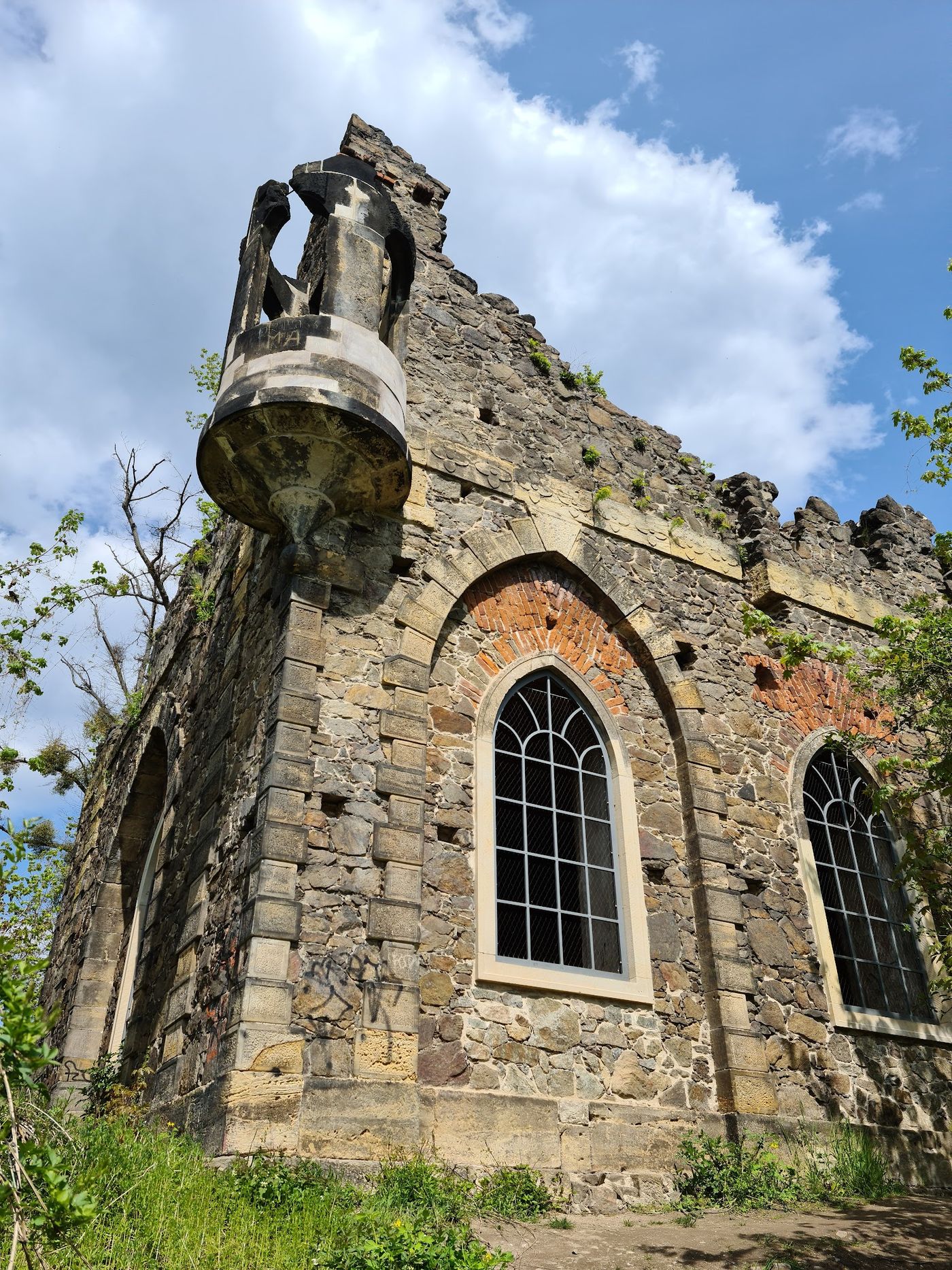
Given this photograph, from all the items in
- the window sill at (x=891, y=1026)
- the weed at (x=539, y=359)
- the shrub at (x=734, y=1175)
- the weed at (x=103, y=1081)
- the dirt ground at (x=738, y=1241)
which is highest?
the weed at (x=539, y=359)

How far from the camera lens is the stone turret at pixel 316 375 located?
7.35 meters

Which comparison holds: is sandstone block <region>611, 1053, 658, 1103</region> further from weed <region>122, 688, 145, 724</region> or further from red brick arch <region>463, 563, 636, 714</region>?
weed <region>122, 688, 145, 724</region>

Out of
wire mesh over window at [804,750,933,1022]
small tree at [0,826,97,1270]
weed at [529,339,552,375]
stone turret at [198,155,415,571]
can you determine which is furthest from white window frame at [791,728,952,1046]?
small tree at [0,826,97,1270]

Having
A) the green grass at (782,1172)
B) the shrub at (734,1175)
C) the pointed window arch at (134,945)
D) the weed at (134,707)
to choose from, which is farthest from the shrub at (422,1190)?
the weed at (134,707)

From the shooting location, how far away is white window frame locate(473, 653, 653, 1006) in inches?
279

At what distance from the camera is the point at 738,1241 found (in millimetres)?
5902

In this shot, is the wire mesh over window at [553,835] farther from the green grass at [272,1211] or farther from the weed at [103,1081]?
the weed at [103,1081]

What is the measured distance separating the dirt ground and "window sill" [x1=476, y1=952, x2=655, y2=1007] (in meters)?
1.39

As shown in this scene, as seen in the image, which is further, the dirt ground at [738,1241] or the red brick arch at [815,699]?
the red brick arch at [815,699]

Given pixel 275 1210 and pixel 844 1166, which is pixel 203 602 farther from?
pixel 844 1166

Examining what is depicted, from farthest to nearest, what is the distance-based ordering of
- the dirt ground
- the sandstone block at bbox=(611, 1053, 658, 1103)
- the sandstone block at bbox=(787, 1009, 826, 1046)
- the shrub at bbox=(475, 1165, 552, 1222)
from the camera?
1. the sandstone block at bbox=(787, 1009, 826, 1046)
2. the sandstone block at bbox=(611, 1053, 658, 1103)
3. the shrub at bbox=(475, 1165, 552, 1222)
4. the dirt ground

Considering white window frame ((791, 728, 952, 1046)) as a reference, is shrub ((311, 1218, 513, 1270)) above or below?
below

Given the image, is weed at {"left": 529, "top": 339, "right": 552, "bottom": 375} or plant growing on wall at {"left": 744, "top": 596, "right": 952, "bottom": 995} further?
weed at {"left": 529, "top": 339, "right": 552, "bottom": 375}

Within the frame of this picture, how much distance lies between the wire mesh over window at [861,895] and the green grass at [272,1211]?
425cm
